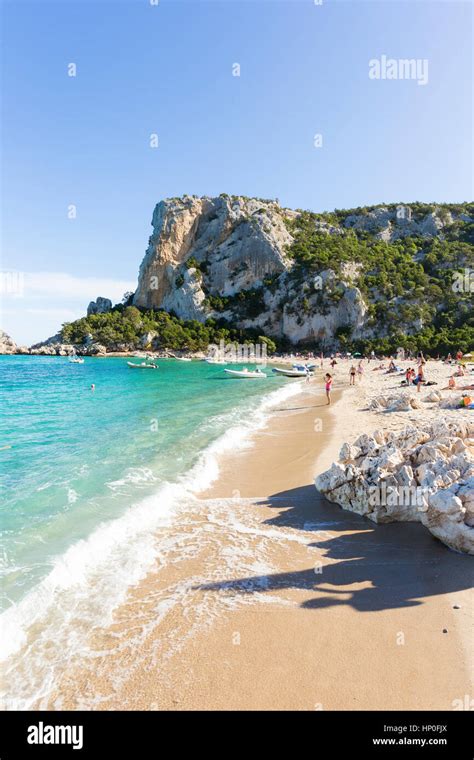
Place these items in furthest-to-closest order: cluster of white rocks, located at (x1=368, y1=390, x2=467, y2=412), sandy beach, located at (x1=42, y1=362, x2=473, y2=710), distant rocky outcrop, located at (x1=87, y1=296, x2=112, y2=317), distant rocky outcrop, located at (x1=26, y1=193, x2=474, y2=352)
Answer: distant rocky outcrop, located at (x1=87, y1=296, x2=112, y2=317) < distant rocky outcrop, located at (x1=26, y1=193, x2=474, y2=352) < cluster of white rocks, located at (x1=368, y1=390, x2=467, y2=412) < sandy beach, located at (x1=42, y1=362, x2=473, y2=710)

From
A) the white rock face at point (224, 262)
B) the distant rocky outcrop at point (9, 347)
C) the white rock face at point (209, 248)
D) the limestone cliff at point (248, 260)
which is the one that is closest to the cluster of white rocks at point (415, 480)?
the limestone cliff at point (248, 260)

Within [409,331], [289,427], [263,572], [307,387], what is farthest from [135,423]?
[409,331]

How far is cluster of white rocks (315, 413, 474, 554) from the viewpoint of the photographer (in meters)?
6.22

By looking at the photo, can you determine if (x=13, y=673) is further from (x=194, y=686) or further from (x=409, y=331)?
(x=409, y=331)

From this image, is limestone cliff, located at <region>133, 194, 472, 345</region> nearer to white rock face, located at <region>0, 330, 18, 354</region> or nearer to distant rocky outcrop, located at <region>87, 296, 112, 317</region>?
distant rocky outcrop, located at <region>87, 296, 112, 317</region>

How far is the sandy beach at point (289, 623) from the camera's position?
402cm

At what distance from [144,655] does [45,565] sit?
300 cm

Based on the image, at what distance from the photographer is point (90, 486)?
1037 centimetres

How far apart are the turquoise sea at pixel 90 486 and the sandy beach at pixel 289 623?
3.14ft

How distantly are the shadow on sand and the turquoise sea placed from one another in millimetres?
2301

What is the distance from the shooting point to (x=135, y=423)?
1873 centimetres

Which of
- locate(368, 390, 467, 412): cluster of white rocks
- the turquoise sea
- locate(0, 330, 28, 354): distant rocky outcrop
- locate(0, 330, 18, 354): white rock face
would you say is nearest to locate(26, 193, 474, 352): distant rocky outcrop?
locate(0, 330, 28, 354): distant rocky outcrop
